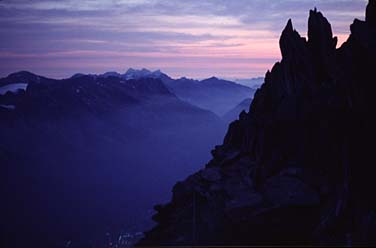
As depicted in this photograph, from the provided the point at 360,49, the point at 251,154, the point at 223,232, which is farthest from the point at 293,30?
the point at 223,232

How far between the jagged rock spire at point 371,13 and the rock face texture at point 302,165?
0.13 meters

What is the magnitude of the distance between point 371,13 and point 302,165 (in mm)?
24759

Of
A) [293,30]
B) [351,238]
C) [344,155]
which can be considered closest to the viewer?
[351,238]

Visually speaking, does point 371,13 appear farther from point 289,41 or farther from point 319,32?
point 289,41

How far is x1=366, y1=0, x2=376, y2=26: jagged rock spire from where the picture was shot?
191 feet

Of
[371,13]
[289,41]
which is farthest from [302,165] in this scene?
[289,41]

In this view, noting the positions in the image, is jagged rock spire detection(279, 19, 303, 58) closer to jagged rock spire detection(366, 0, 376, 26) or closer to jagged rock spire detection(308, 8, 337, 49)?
jagged rock spire detection(308, 8, 337, 49)

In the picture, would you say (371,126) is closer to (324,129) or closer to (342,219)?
(324,129)

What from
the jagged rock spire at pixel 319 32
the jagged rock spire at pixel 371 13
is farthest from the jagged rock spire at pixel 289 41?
the jagged rock spire at pixel 371 13

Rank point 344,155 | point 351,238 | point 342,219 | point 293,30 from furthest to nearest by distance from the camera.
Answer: point 293,30
point 344,155
point 342,219
point 351,238

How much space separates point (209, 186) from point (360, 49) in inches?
1269

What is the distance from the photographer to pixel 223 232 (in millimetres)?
60562

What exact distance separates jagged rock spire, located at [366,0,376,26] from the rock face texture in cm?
13

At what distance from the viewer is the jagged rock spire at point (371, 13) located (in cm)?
5828
